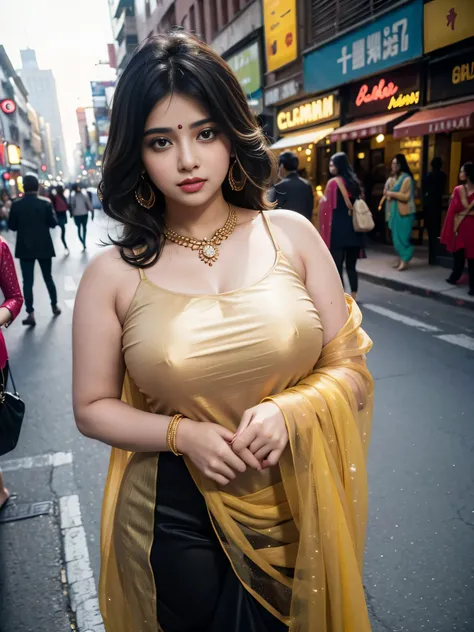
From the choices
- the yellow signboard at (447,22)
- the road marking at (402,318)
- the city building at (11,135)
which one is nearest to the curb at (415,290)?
the road marking at (402,318)

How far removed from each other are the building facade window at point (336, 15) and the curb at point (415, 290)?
5.77 m

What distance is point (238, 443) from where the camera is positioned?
46.8 inches

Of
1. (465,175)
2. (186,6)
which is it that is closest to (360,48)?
(465,175)

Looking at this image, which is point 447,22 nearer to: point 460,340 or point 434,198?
point 434,198

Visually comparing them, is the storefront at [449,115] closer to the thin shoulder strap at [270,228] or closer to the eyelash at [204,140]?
the thin shoulder strap at [270,228]

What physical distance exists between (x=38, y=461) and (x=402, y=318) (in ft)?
15.2

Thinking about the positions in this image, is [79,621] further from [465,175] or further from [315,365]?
[465,175]

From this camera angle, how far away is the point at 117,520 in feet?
4.77

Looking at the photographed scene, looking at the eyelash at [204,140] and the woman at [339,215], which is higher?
the eyelash at [204,140]

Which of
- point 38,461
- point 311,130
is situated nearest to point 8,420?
point 38,461

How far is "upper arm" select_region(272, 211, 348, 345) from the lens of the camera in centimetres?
143

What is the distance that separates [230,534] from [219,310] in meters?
0.54

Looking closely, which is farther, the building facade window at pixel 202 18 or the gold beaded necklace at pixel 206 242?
the building facade window at pixel 202 18

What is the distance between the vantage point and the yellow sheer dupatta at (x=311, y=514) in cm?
129
